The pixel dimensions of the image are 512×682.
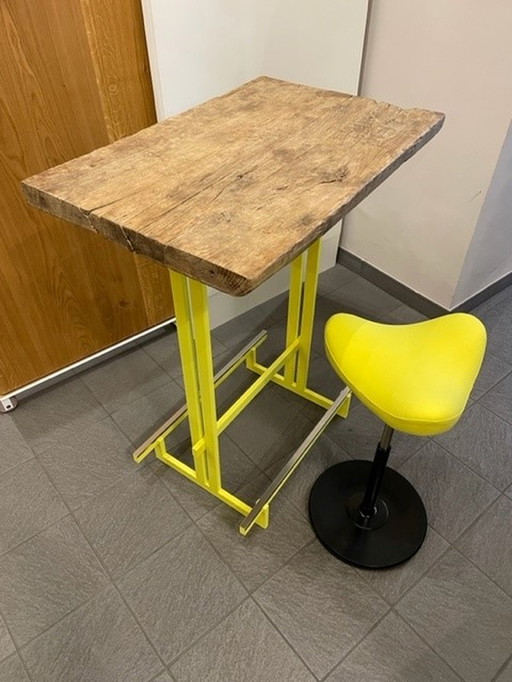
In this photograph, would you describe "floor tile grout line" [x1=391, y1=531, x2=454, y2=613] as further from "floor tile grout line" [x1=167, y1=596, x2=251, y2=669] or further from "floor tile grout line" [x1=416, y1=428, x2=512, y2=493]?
"floor tile grout line" [x1=167, y1=596, x2=251, y2=669]

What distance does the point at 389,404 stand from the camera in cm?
111

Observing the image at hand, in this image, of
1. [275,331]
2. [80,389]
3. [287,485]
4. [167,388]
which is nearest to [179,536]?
[287,485]

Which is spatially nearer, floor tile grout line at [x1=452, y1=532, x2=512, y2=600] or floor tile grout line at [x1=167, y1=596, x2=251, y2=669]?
floor tile grout line at [x1=167, y1=596, x2=251, y2=669]

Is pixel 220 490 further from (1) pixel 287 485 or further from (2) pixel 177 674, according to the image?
(2) pixel 177 674

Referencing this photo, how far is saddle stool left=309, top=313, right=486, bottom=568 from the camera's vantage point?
110 centimetres

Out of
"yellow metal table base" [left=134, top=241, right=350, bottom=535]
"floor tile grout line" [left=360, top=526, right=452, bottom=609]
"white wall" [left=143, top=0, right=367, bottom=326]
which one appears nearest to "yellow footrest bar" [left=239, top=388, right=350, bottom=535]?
"yellow metal table base" [left=134, top=241, right=350, bottom=535]

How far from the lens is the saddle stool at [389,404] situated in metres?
1.10

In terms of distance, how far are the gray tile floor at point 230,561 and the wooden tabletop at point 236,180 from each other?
101 centimetres

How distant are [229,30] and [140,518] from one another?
1642mm

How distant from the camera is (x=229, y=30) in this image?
5.47 feet

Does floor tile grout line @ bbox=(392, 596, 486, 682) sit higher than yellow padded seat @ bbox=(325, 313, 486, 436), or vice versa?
yellow padded seat @ bbox=(325, 313, 486, 436)

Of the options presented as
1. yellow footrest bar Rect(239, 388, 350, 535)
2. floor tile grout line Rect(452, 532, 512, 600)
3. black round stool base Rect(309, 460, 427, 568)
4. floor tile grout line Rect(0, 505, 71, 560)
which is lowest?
floor tile grout line Rect(0, 505, 71, 560)

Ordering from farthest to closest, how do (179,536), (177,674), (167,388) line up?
1. (167,388)
2. (179,536)
3. (177,674)

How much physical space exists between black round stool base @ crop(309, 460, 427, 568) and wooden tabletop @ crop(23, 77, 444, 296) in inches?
39.5
